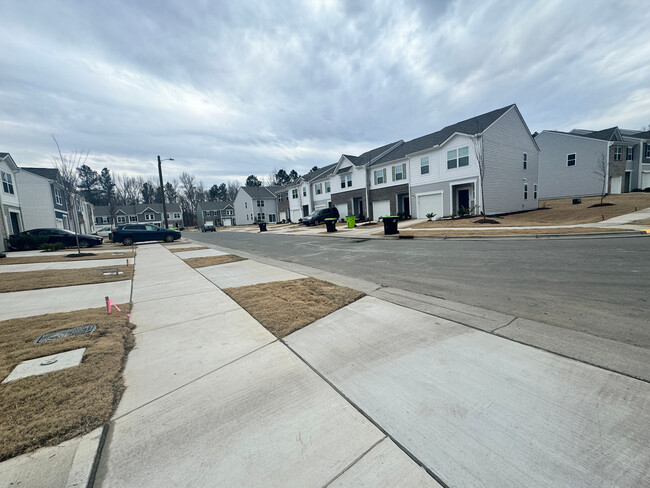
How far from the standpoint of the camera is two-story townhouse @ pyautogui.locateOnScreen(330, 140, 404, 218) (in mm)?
31719

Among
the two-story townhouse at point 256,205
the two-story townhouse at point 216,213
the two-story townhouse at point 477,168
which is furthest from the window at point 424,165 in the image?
the two-story townhouse at point 216,213

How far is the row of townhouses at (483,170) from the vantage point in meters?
22.3

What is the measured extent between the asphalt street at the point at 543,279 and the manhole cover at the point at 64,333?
4898 millimetres

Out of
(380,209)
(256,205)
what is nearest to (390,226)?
(380,209)

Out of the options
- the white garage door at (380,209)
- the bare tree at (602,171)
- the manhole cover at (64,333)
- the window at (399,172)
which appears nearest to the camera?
the manhole cover at (64,333)

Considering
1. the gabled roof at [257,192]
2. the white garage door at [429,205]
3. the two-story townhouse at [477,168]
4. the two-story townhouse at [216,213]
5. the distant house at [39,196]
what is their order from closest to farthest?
the two-story townhouse at [477,168] < the white garage door at [429,205] < the distant house at [39,196] < the gabled roof at [257,192] < the two-story townhouse at [216,213]

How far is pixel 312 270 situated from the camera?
780cm

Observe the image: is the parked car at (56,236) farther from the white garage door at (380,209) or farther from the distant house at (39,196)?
the white garage door at (380,209)

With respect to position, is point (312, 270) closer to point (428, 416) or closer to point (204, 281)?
point (204, 281)

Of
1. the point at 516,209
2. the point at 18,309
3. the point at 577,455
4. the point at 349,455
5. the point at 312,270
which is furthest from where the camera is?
the point at 516,209

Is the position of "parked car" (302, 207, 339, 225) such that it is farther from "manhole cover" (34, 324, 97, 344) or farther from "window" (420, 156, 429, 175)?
"manhole cover" (34, 324, 97, 344)

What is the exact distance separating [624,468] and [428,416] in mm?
1007

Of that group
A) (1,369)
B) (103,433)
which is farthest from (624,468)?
(1,369)

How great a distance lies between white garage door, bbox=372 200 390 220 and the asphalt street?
65.9 ft
